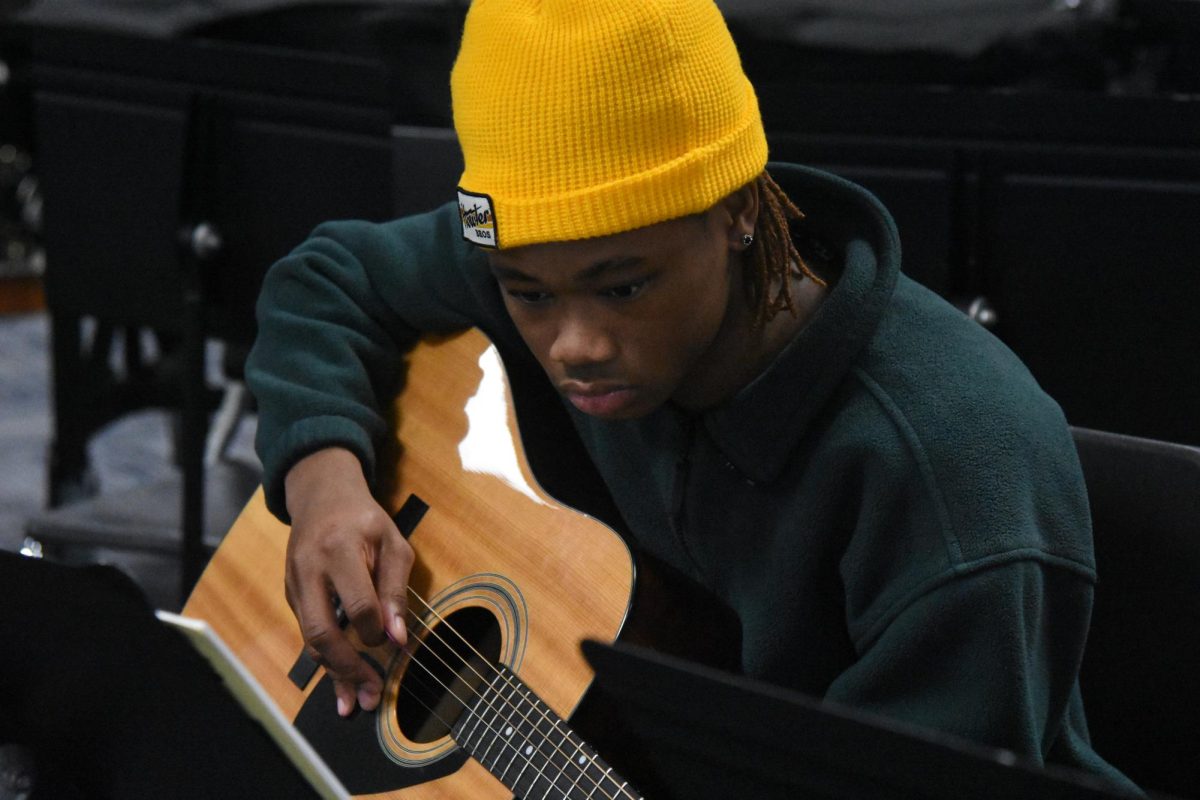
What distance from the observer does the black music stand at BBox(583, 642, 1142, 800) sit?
72 centimetres

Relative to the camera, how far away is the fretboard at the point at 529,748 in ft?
3.96

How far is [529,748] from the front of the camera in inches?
50.2

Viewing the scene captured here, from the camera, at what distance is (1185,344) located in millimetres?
1980

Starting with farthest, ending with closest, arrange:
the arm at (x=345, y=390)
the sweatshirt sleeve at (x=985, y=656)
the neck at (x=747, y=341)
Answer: the arm at (x=345, y=390)
the neck at (x=747, y=341)
the sweatshirt sleeve at (x=985, y=656)

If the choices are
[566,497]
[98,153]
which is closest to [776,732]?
[566,497]

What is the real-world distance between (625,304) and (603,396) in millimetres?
85

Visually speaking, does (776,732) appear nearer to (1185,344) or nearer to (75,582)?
(75,582)

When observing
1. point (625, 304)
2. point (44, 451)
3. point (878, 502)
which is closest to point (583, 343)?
point (625, 304)

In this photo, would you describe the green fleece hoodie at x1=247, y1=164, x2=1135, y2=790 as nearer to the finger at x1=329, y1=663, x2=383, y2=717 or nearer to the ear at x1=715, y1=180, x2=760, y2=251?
the ear at x1=715, y1=180, x2=760, y2=251

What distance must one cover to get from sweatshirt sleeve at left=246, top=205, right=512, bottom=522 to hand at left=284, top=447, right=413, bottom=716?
0.25 feet

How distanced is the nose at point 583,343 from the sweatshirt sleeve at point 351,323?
1.15 feet

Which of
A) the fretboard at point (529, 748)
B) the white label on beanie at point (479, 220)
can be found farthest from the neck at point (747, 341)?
the fretboard at point (529, 748)

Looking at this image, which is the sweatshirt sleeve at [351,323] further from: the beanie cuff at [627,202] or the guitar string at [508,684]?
the beanie cuff at [627,202]

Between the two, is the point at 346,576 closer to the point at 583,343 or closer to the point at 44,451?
the point at 583,343
